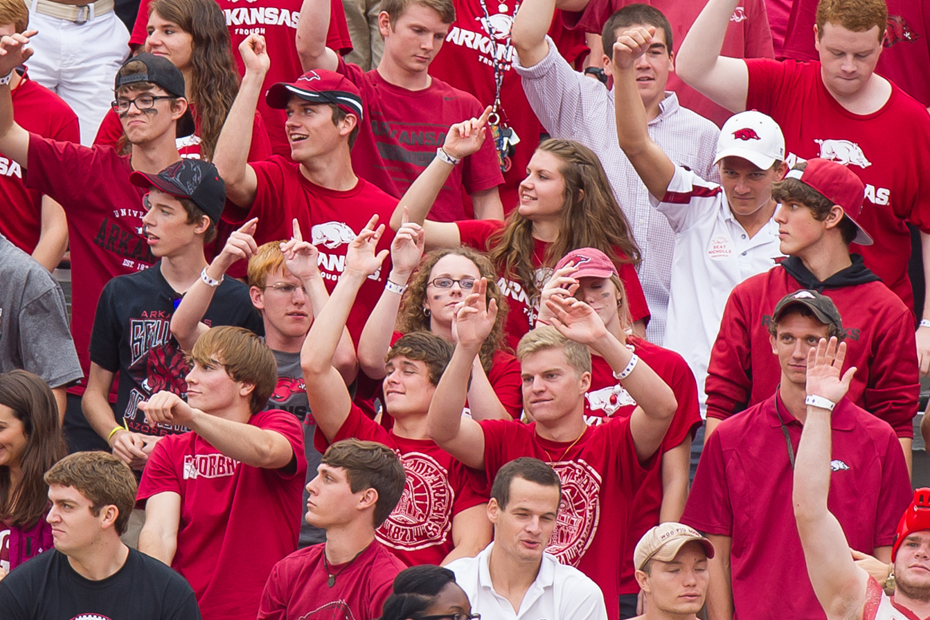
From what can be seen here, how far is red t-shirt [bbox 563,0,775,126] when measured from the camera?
8250 mm

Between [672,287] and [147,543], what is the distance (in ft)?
9.57

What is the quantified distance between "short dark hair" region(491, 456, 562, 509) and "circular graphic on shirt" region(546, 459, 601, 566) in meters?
0.36

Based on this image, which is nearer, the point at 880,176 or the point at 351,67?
the point at 880,176

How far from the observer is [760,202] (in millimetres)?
6664

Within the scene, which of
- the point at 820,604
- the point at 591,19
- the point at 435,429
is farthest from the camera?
the point at 591,19

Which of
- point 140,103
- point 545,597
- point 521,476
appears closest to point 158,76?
point 140,103

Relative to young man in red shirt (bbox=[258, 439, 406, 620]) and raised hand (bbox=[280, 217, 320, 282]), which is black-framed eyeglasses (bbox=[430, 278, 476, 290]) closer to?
raised hand (bbox=[280, 217, 320, 282])

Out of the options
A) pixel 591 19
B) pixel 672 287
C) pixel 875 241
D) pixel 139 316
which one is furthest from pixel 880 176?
pixel 139 316

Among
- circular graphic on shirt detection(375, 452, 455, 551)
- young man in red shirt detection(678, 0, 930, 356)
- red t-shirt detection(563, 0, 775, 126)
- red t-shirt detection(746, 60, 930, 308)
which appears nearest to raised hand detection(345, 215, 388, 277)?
circular graphic on shirt detection(375, 452, 455, 551)

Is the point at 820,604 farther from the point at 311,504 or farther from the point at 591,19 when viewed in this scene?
the point at 591,19

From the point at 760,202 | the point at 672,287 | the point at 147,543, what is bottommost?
the point at 147,543

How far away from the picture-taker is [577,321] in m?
5.41

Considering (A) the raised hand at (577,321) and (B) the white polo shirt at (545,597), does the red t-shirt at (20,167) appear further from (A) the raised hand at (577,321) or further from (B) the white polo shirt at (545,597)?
(B) the white polo shirt at (545,597)

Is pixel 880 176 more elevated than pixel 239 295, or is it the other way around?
pixel 880 176
